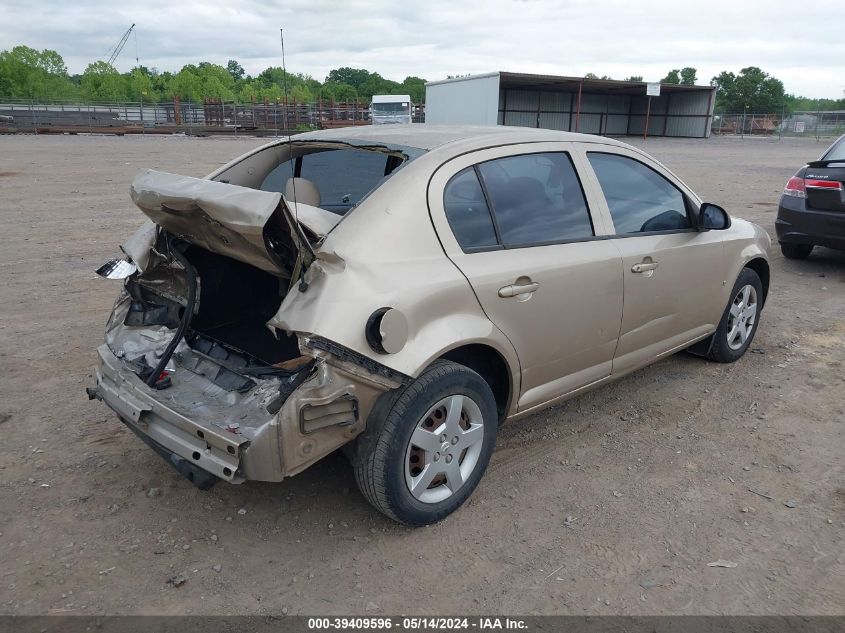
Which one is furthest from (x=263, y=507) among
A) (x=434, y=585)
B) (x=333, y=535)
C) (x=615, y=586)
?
(x=615, y=586)

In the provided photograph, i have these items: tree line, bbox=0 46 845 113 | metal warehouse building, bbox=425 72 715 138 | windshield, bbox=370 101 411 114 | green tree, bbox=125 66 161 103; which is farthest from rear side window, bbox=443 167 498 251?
green tree, bbox=125 66 161 103

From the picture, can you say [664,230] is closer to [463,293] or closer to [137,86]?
[463,293]

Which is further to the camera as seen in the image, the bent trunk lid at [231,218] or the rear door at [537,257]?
the rear door at [537,257]

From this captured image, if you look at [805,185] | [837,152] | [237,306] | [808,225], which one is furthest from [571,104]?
[237,306]

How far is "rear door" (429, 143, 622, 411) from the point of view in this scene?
3.08 m

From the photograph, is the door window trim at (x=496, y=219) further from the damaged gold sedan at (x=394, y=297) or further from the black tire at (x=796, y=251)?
the black tire at (x=796, y=251)

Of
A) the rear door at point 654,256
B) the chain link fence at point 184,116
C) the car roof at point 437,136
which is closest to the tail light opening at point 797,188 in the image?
the rear door at point 654,256

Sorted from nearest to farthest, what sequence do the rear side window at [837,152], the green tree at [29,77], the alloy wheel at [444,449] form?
the alloy wheel at [444,449], the rear side window at [837,152], the green tree at [29,77]

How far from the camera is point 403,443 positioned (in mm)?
2793

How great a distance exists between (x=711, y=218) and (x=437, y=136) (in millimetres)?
1916

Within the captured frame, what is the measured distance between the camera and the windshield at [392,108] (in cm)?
3891

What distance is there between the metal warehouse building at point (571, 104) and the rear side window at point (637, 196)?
3431 centimetres

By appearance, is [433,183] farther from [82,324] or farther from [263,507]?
[82,324]

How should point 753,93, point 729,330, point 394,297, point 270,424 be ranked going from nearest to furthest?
point 270,424 → point 394,297 → point 729,330 → point 753,93
